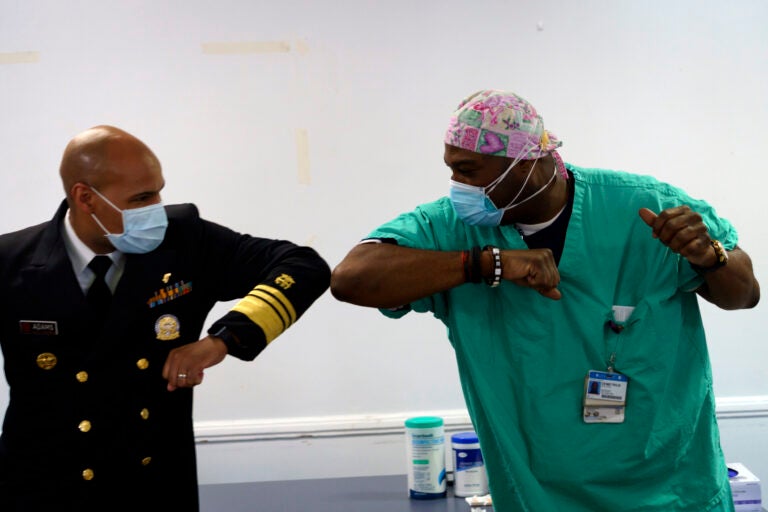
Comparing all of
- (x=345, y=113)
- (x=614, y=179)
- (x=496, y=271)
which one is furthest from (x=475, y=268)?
(x=345, y=113)

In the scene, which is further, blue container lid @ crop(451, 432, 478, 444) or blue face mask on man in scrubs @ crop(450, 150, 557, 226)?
blue container lid @ crop(451, 432, 478, 444)

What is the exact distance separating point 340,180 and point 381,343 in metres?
0.64

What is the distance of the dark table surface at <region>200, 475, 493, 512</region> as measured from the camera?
2539 mm

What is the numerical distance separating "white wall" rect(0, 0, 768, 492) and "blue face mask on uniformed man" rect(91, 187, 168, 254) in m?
1.38

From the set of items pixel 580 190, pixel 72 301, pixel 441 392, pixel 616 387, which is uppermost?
pixel 580 190

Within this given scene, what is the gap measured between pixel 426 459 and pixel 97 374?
3.79 ft

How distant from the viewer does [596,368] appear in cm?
181

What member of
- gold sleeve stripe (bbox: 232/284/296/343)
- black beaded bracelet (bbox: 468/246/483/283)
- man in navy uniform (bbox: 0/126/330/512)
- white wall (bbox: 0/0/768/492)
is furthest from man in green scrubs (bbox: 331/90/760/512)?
white wall (bbox: 0/0/768/492)

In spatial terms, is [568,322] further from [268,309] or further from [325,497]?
[325,497]

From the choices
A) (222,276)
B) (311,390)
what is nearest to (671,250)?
(222,276)

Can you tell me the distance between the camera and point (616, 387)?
178cm

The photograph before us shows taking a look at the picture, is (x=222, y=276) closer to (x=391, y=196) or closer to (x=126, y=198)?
(x=126, y=198)

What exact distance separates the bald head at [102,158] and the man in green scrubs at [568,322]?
510 mm

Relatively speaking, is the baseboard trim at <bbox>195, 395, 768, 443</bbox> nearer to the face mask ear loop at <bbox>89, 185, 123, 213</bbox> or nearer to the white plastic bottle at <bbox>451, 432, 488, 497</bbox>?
the white plastic bottle at <bbox>451, 432, 488, 497</bbox>
